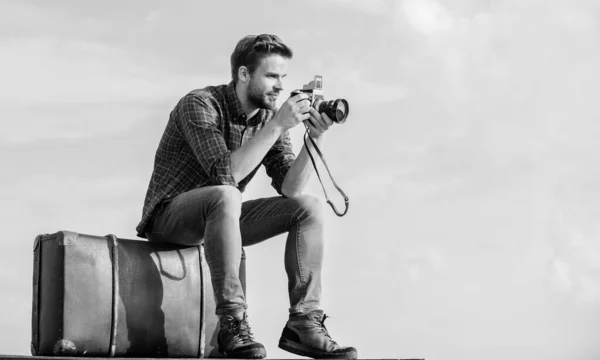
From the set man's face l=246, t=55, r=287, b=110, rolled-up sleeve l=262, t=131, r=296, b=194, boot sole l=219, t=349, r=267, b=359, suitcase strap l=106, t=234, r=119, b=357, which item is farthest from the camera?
rolled-up sleeve l=262, t=131, r=296, b=194

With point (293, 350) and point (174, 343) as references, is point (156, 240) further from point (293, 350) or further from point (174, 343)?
point (293, 350)

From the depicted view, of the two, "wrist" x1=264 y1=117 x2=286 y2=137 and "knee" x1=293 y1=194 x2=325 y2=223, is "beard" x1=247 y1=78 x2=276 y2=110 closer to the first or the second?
"wrist" x1=264 y1=117 x2=286 y2=137

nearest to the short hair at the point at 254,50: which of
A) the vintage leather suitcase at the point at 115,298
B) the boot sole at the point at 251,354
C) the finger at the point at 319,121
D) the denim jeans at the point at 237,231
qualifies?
the finger at the point at 319,121

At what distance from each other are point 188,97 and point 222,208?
61cm

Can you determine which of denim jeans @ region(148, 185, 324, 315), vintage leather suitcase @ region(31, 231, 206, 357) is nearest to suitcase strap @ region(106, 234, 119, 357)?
vintage leather suitcase @ region(31, 231, 206, 357)

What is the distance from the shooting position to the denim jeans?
3.61m

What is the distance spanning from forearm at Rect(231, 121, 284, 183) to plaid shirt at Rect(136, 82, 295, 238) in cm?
3

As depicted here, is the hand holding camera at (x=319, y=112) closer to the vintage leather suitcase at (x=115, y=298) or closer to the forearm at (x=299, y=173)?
the forearm at (x=299, y=173)

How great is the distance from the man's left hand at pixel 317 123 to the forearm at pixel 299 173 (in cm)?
3

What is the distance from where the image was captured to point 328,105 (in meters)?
3.92

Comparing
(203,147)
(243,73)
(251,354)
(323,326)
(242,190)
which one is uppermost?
(243,73)

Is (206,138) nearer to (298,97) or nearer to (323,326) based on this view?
(298,97)

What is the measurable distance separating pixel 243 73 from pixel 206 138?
1.29 ft

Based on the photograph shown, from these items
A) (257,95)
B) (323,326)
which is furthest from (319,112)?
(323,326)
